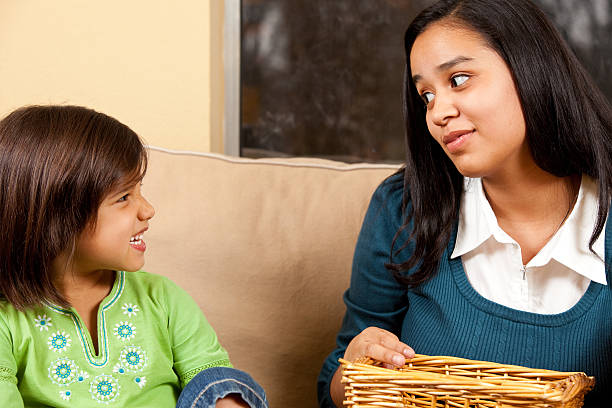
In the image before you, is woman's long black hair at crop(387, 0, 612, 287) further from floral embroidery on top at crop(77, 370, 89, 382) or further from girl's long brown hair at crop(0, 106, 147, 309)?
floral embroidery on top at crop(77, 370, 89, 382)

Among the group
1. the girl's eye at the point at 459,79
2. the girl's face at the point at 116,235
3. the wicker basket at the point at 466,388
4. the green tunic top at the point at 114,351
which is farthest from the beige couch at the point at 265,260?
the wicker basket at the point at 466,388

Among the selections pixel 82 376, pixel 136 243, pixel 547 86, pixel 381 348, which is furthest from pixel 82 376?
pixel 547 86

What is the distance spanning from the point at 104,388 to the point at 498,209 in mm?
686

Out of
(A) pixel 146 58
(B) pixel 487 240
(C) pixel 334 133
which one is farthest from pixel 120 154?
(C) pixel 334 133

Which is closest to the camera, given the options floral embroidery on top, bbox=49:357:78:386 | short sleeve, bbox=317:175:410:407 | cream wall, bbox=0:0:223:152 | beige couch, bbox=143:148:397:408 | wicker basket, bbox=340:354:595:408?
wicker basket, bbox=340:354:595:408

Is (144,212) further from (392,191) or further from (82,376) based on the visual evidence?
(392,191)

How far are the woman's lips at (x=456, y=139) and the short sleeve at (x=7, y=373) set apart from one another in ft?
2.28

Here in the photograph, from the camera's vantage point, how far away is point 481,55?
1017 mm

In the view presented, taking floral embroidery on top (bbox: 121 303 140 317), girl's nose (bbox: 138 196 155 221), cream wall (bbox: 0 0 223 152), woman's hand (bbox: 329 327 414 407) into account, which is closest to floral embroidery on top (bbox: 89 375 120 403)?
floral embroidery on top (bbox: 121 303 140 317)

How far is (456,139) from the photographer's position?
103 cm

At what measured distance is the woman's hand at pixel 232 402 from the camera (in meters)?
1.03

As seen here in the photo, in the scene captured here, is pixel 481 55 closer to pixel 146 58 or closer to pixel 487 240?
pixel 487 240

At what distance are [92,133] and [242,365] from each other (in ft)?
1.90

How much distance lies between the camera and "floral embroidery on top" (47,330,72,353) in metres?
1.02
